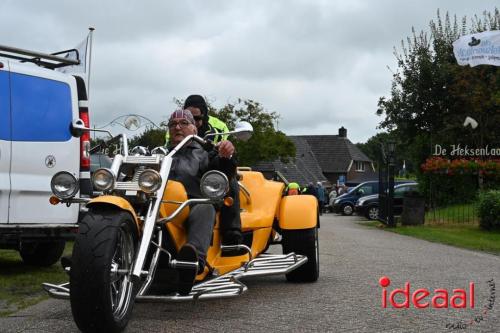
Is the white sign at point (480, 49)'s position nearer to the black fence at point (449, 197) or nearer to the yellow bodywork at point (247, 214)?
the black fence at point (449, 197)

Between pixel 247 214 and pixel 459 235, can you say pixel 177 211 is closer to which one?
pixel 247 214

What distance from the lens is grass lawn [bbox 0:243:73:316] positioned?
229 inches

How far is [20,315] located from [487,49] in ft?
65.3

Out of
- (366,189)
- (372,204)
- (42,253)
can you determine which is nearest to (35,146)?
(42,253)

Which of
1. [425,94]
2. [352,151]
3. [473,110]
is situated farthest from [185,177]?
[352,151]

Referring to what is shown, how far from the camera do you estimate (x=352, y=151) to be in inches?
3627

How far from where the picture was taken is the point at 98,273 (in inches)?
155

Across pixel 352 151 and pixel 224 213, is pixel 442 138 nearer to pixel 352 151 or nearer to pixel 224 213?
pixel 224 213

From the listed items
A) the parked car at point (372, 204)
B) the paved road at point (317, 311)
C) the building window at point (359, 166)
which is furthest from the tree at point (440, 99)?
the building window at point (359, 166)

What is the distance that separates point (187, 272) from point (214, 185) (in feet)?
2.03

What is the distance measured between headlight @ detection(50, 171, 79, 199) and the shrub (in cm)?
1306

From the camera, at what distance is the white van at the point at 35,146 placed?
6.93 metres

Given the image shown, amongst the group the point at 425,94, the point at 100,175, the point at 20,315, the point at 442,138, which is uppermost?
the point at 425,94

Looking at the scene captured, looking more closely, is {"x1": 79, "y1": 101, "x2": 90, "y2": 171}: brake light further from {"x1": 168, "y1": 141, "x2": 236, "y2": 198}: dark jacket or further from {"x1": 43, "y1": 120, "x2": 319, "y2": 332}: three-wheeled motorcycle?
{"x1": 168, "y1": 141, "x2": 236, "y2": 198}: dark jacket
